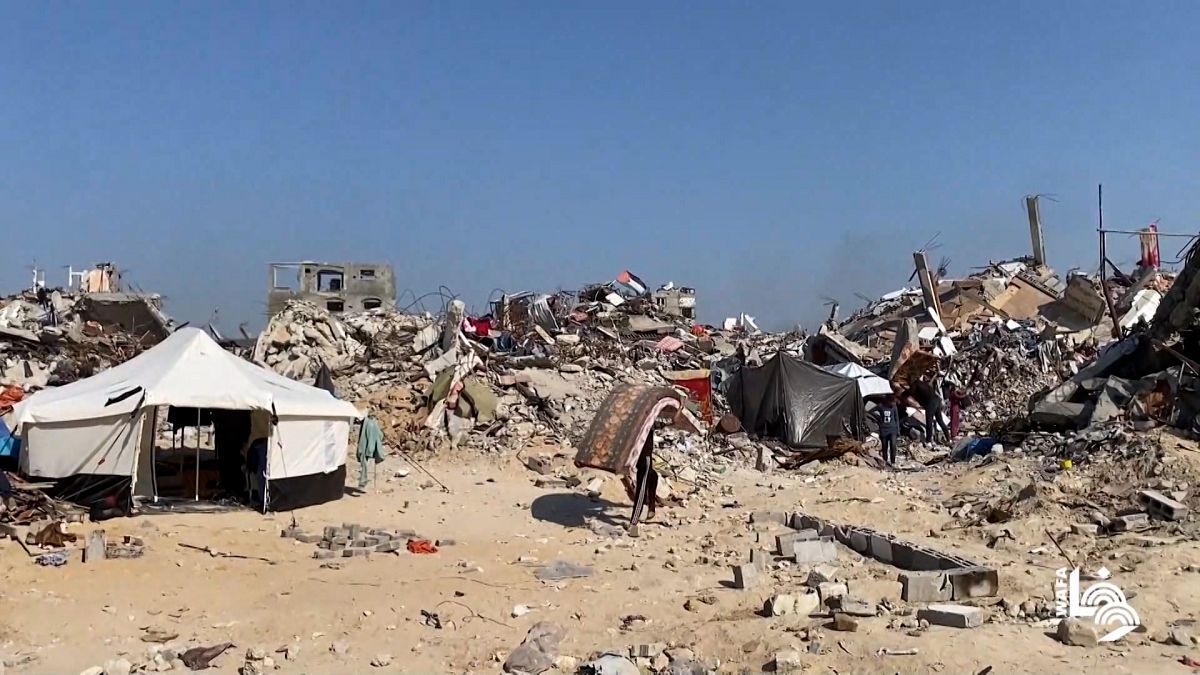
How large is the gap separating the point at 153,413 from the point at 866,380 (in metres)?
13.4

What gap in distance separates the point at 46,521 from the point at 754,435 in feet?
39.1

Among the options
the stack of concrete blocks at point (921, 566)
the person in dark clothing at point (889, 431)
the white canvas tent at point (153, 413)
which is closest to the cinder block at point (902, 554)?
the stack of concrete blocks at point (921, 566)

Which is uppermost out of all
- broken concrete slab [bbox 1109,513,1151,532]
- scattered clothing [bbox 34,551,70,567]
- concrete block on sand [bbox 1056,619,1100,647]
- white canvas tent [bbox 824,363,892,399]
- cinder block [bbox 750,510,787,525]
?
white canvas tent [bbox 824,363,892,399]

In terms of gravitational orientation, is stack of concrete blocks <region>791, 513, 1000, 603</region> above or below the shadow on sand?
above

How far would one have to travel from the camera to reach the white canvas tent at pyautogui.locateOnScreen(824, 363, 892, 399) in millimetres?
19250

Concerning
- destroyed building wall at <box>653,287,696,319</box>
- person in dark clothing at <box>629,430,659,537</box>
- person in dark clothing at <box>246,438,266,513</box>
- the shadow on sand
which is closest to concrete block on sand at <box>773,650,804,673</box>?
person in dark clothing at <box>629,430,659,537</box>

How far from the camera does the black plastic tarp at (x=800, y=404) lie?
1802 cm

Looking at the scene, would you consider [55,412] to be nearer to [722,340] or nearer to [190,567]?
[190,567]

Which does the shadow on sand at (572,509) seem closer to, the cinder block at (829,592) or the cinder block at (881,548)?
the cinder block at (881,548)

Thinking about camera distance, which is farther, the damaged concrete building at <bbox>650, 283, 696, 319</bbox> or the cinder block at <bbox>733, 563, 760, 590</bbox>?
the damaged concrete building at <bbox>650, 283, 696, 319</bbox>

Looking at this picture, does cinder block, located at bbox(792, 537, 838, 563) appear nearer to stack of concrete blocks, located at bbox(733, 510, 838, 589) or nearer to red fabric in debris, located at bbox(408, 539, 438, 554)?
stack of concrete blocks, located at bbox(733, 510, 838, 589)

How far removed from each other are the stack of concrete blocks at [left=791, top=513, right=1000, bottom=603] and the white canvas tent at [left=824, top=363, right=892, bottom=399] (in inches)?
365

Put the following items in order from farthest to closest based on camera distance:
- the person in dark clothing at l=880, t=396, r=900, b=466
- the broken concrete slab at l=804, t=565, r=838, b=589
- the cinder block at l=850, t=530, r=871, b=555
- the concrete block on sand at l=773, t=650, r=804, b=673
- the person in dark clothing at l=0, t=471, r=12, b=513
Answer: the person in dark clothing at l=880, t=396, r=900, b=466 → the person in dark clothing at l=0, t=471, r=12, b=513 → the cinder block at l=850, t=530, r=871, b=555 → the broken concrete slab at l=804, t=565, r=838, b=589 → the concrete block on sand at l=773, t=650, r=804, b=673

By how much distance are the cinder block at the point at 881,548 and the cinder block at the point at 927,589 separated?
1517 millimetres
